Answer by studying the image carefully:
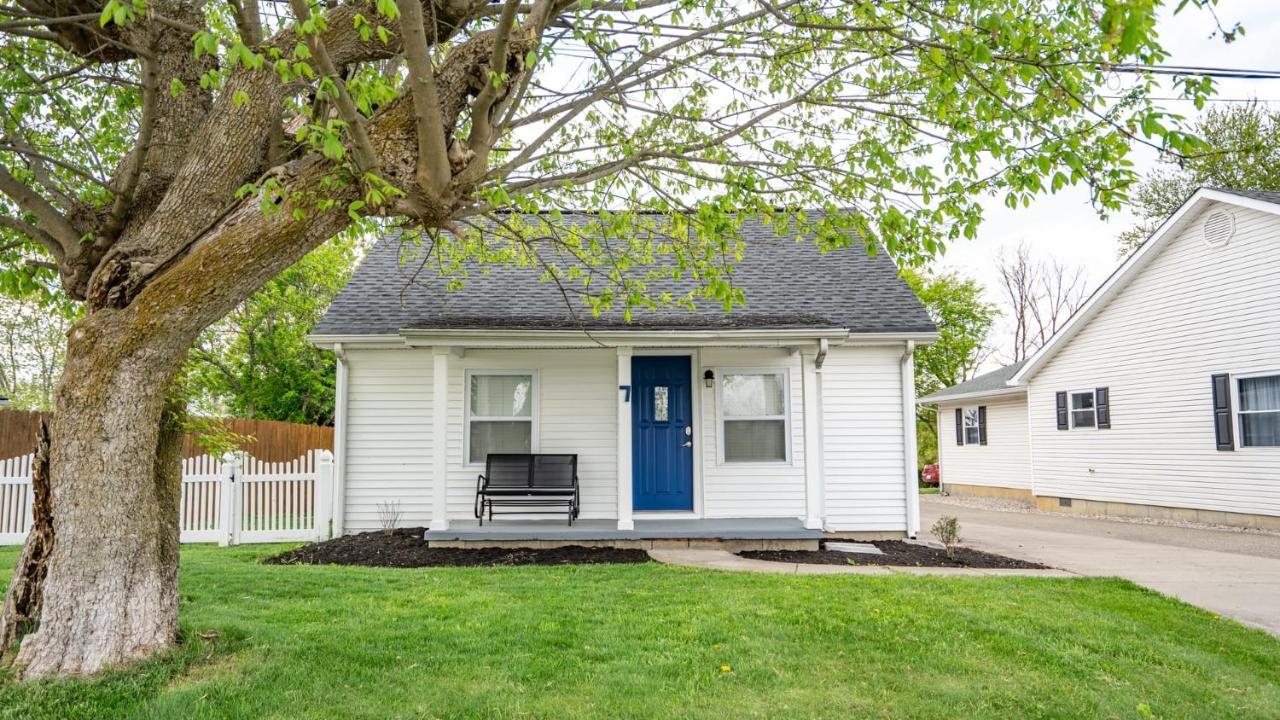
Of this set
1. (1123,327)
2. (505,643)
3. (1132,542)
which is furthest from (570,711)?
(1123,327)

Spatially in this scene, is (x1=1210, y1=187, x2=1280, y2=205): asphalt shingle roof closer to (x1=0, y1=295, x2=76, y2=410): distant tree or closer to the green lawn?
the green lawn

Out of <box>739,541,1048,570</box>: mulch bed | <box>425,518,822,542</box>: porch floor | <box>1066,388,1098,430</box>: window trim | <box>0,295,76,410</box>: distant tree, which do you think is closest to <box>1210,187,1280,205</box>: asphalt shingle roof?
<box>1066,388,1098,430</box>: window trim

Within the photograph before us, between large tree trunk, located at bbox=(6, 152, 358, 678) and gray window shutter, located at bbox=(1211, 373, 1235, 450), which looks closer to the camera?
large tree trunk, located at bbox=(6, 152, 358, 678)

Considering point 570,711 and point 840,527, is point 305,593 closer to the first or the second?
point 570,711

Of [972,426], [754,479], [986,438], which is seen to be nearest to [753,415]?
[754,479]

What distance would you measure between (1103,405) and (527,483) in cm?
A: 1200

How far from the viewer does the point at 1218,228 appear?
38.5 feet

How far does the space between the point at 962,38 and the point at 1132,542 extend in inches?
355

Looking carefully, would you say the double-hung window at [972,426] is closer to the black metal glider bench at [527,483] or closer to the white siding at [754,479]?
the white siding at [754,479]

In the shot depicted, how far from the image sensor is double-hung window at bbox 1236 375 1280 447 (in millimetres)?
10734

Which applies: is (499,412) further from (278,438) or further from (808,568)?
(278,438)

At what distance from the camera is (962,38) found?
3.87 meters

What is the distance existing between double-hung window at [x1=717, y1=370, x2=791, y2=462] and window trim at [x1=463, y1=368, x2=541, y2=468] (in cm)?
253

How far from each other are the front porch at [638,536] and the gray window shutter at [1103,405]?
905 centimetres
